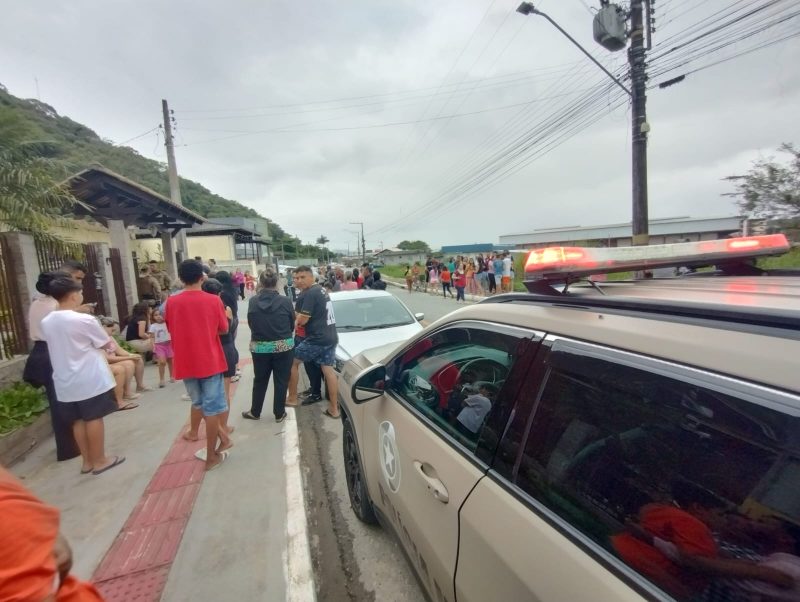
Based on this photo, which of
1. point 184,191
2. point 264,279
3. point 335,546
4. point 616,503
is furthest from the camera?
point 184,191

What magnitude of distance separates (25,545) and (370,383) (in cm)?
168

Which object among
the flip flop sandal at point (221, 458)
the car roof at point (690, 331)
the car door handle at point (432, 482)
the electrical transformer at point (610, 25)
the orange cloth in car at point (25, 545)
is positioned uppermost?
the electrical transformer at point (610, 25)

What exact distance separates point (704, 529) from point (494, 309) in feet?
3.23

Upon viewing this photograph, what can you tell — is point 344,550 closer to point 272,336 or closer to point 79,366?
point 272,336

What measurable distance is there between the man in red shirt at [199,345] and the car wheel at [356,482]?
1.30 m

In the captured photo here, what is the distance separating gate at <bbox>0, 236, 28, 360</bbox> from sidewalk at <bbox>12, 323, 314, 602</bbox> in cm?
154

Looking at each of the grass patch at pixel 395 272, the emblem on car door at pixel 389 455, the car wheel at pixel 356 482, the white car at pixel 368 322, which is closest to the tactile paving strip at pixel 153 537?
the car wheel at pixel 356 482

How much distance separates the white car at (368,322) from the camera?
18.3ft

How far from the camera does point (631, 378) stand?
1.07 m

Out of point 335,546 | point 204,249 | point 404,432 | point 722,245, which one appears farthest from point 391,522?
point 204,249

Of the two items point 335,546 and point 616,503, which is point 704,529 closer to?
point 616,503

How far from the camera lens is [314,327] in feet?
15.9

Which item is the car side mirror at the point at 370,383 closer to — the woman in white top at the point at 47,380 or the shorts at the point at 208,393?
the shorts at the point at 208,393

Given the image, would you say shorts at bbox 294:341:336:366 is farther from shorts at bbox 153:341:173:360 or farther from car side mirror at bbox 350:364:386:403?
shorts at bbox 153:341:173:360
